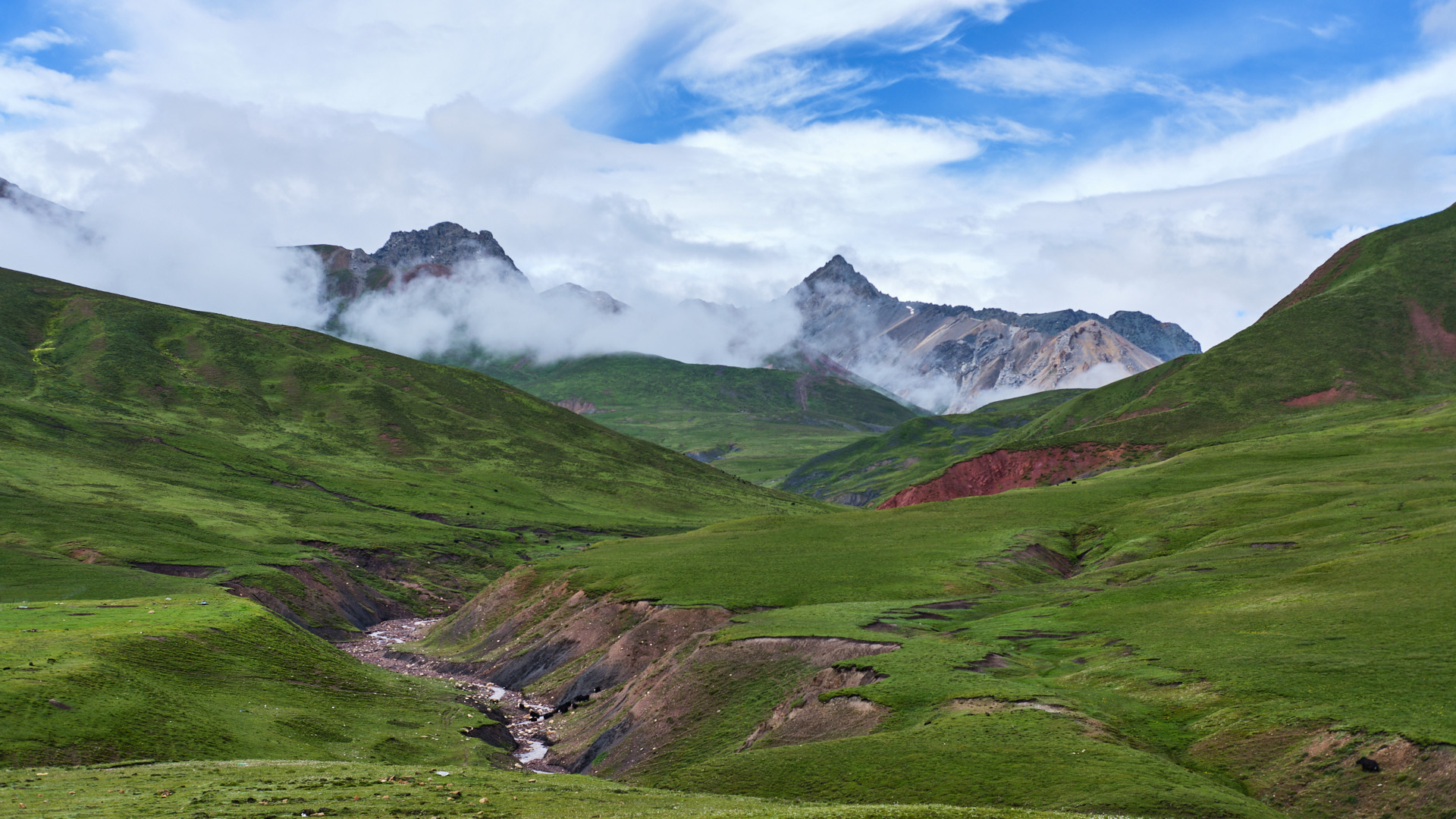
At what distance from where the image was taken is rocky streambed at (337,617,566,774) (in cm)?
6234

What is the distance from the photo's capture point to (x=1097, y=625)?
5900cm

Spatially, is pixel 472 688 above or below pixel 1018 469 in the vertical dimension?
below

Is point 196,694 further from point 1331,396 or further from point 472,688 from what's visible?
point 1331,396

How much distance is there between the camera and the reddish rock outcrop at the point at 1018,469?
559ft

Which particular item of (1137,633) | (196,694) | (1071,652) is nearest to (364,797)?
(196,694)

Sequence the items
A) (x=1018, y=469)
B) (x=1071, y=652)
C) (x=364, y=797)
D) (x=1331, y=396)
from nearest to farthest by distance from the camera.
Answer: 1. (x=364, y=797)
2. (x=1071, y=652)
3. (x=1018, y=469)
4. (x=1331, y=396)

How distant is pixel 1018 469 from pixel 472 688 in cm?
12180

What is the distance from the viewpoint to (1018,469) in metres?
175

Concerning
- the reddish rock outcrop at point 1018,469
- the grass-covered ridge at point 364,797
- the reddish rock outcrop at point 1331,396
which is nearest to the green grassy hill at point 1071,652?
the grass-covered ridge at point 364,797

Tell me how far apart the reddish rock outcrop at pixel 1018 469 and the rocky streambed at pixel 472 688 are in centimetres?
9323

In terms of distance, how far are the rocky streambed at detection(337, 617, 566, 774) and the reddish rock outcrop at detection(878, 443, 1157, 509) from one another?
93226 mm

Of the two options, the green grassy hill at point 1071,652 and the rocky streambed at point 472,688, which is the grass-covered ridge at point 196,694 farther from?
the green grassy hill at point 1071,652

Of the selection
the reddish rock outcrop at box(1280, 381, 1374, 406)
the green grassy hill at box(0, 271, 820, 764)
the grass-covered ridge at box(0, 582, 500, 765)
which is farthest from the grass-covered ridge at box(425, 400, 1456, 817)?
the reddish rock outcrop at box(1280, 381, 1374, 406)

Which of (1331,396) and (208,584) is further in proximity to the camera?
(1331,396)
